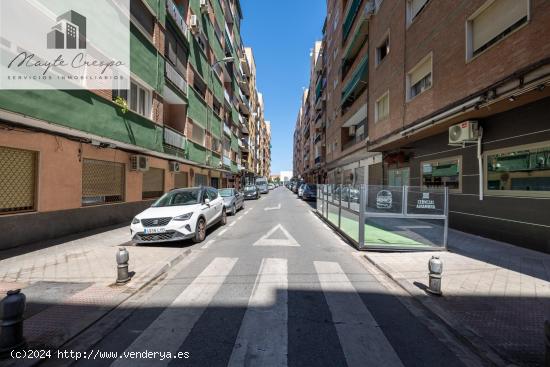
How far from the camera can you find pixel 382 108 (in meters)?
15.5

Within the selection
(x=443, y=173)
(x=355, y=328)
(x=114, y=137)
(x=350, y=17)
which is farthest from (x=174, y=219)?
(x=350, y=17)

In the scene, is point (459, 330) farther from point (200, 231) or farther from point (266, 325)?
point (200, 231)

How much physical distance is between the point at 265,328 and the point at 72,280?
3877mm

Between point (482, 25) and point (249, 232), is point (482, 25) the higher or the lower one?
the higher one

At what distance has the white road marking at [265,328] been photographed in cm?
261

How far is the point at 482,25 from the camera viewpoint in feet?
26.1

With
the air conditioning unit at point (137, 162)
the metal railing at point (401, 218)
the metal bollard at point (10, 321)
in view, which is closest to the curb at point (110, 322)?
the metal bollard at point (10, 321)

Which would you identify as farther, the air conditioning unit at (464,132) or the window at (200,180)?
the window at (200,180)

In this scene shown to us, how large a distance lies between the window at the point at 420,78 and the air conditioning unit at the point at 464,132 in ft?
7.88

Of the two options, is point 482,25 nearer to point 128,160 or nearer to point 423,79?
point 423,79

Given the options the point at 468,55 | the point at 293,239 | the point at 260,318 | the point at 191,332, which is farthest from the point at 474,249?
the point at 191,332

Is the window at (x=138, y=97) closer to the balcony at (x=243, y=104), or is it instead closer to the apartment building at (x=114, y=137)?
the apartment building at (x=114, y=137)

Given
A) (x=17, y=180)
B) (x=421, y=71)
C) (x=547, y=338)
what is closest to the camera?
(x=547, y=338)

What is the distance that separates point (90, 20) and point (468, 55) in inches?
477
